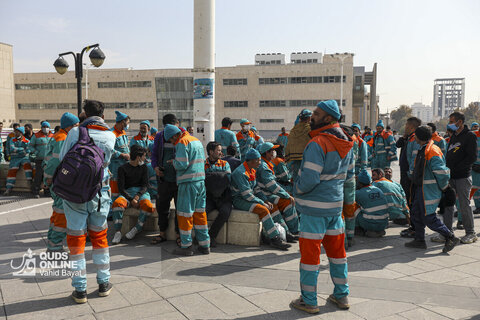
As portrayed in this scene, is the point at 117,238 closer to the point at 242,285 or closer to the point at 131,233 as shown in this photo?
the point at 131,233

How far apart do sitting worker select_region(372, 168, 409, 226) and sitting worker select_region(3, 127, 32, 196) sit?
9311 mm

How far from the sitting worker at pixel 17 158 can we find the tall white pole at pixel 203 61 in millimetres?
5486

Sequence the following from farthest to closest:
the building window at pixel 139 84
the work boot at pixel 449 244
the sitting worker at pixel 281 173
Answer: the building window at pixel 139 84
the sitting worker at pixel 281 173
the work boot at pixel 449 244

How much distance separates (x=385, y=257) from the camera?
583cm

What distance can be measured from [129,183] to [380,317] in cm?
456

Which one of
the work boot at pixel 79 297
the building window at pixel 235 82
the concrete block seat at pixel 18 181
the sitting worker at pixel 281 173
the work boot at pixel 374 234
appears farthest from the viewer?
the building window at pixel 235 82

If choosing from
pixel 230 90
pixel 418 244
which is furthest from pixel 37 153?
pixel 230 90

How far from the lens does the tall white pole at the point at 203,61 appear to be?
904 centimetres

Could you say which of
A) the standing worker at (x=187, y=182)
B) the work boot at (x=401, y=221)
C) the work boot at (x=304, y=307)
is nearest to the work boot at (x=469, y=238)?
the work boot at (x=401, y=221)

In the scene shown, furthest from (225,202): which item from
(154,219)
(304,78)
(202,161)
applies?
(304,78)

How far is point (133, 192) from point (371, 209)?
4083 mm

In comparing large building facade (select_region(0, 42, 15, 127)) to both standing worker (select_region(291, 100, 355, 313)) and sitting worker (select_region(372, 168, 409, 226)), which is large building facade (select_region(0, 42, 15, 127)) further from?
standing worker (select_region(291, 100, 355, 313))

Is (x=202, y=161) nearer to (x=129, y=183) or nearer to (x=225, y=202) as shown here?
(x=225, y=202)

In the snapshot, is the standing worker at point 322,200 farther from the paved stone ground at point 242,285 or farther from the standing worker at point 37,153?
the standing worker at point 37,153
